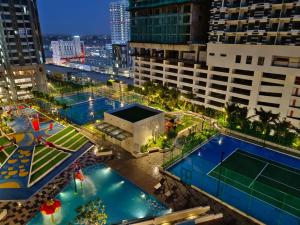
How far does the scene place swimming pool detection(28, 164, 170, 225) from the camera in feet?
70.6

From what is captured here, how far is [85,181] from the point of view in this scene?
2631 cm

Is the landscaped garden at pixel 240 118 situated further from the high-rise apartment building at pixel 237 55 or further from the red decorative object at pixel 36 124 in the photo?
the red decorative object at pixel 36 124

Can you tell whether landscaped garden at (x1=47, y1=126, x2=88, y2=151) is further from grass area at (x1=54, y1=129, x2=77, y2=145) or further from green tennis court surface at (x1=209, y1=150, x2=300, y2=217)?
green tennis court surface at (x1=209, y1=150, x2=300, y2=217)

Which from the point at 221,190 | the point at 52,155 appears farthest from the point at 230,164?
the point at 52,155

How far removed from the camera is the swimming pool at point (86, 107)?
150 feet

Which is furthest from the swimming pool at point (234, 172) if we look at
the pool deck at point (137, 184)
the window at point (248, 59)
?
the window at point (248, 59)

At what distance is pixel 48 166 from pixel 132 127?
38.8 ft

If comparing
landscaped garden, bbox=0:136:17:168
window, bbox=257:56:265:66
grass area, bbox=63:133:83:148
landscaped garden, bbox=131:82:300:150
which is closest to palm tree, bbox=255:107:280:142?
landscaped garden, bbox=131:82:300:150

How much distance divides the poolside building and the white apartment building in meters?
138

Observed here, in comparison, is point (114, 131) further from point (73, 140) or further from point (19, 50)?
point (19, 50)

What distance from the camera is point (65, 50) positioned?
164625 millimetres

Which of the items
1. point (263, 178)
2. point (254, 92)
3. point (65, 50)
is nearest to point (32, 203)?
point (263, 178)

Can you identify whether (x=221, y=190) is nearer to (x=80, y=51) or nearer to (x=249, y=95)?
(x=249, y=95)

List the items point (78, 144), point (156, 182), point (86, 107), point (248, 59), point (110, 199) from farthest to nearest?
point (86, 107)
point (248, 59)
point (78, 144)
point (156, 182)
point (110, 199)
